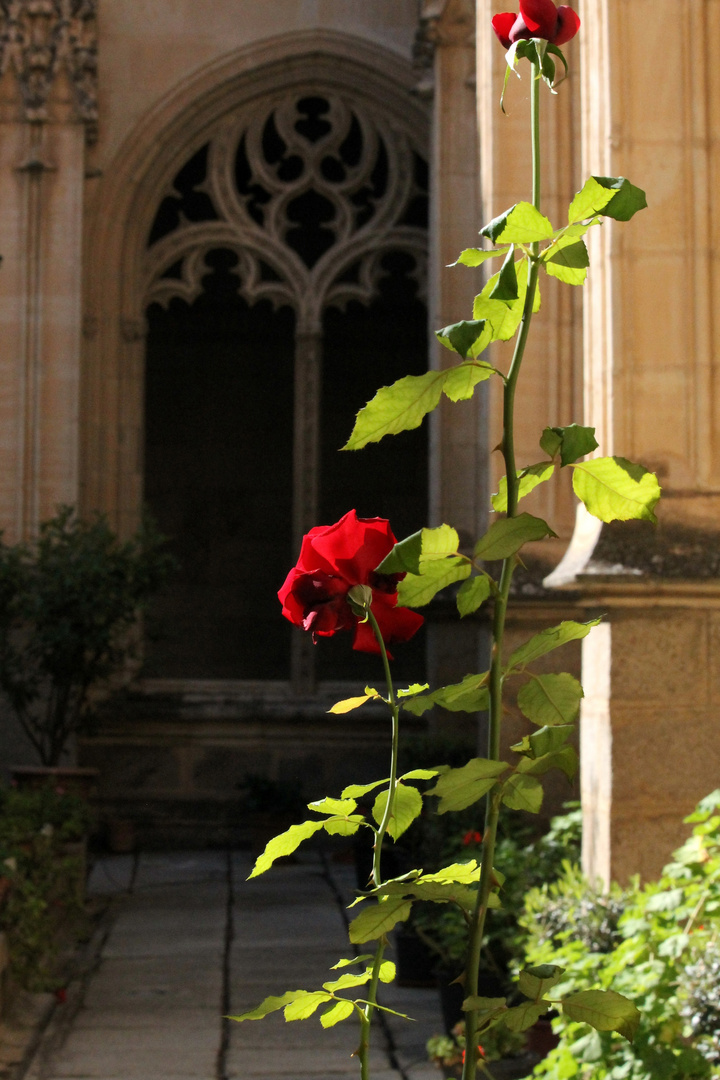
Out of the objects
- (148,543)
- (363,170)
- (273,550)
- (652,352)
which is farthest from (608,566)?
(273,550)

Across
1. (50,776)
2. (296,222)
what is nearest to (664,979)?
(50,776)

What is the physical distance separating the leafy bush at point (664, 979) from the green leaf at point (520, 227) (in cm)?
167

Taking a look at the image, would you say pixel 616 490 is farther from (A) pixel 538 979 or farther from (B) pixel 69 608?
(B) pixel 69 608

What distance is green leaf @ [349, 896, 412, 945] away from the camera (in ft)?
3.96

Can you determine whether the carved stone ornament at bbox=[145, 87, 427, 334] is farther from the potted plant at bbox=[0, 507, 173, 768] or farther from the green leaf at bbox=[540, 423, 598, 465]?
the green leaf at bbox=[540, 423, 598, 465]

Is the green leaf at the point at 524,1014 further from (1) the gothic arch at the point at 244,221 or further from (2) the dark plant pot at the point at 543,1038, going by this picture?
(1) the gothic arch at the point at 244,221

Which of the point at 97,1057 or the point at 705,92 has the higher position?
the point at 705,92

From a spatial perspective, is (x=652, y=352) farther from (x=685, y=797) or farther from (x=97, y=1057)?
(x=97, y=1057)

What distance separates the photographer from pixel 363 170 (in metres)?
9.84

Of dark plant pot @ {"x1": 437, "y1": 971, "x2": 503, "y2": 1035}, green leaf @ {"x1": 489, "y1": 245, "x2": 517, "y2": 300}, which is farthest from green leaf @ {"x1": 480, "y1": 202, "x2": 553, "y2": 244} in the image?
dark plant pot @ {"x1": 437, "y1": 971, "x2": 503, "y2": 1035}

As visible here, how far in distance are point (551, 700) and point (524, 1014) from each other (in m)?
0.26

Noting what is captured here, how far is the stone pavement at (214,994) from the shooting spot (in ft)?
14.2

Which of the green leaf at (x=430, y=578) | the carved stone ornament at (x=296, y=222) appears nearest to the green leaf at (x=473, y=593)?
the green leaf at (x=430, y=578)

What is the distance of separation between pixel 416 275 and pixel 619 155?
585 centimetres
